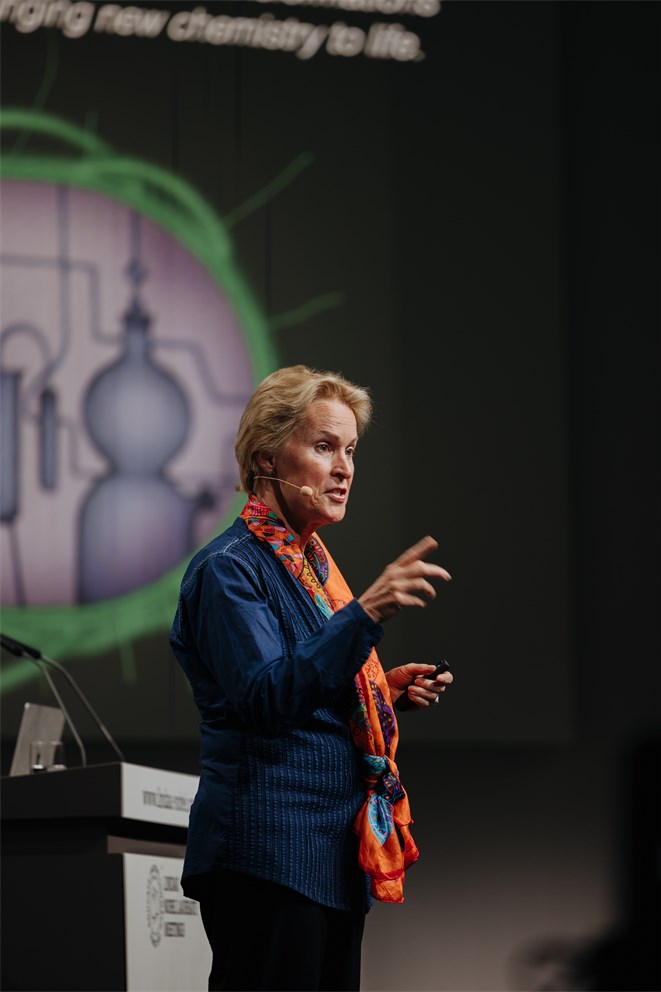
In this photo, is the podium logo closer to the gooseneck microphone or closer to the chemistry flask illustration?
the gooseneck microphone

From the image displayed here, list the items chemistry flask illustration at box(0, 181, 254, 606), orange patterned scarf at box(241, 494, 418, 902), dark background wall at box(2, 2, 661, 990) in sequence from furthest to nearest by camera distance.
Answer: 1. dark background wall at box(2, 2, 661, 990)
2. chemistry flask illustration at box(0, 181, 254, 606)
3. orange patterned scarf at box(241, 494, 418, 902)

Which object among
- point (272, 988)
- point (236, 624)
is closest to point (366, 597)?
point (236, 624)

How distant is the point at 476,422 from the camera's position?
403cm

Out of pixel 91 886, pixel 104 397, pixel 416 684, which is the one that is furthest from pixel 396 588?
pixel 104 397

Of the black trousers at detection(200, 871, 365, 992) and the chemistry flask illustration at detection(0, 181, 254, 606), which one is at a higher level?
the chemistry flask illustration at detection(0, 181, 254, 606)

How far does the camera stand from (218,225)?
396 cm

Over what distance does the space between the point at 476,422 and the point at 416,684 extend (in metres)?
2.17

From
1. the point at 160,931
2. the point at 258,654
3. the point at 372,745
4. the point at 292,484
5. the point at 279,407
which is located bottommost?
the point at 160,931

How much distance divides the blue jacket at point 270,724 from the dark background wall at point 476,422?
6.91ft

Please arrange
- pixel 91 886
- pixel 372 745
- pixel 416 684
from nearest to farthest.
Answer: pixel 372 745 < pixel 416 684 < pixel 91 886

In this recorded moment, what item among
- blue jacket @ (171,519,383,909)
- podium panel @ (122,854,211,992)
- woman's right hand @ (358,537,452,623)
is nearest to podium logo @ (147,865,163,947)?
podium panel @ (122,854,211,992)

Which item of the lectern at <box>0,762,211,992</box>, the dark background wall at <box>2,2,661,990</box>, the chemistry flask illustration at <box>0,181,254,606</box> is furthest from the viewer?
the dark background wall at <box>2,2,661,990</box>

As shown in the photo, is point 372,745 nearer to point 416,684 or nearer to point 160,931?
point 416,684

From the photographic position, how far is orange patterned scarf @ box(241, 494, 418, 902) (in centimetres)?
167
